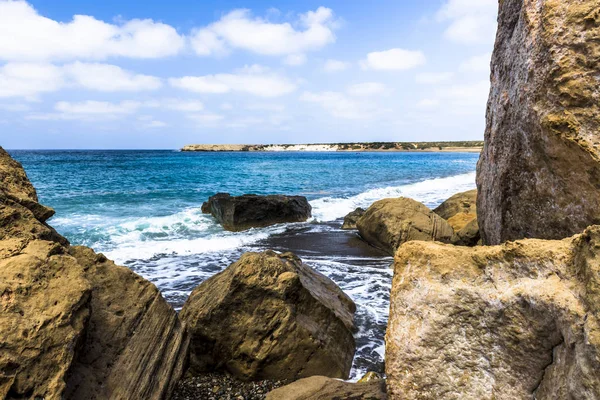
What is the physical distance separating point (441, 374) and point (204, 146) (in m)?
156

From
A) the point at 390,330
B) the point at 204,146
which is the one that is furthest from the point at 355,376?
the point at 204,146

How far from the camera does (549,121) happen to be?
3.17m

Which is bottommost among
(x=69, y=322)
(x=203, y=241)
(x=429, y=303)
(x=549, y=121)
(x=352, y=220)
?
(x=203, y=241)

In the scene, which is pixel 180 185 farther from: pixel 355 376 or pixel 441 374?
pixel 441 374

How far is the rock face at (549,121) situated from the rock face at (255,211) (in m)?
10.4

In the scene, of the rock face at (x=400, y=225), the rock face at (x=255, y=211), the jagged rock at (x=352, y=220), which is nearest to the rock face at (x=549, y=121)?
the rock face at (x=400, y=225)

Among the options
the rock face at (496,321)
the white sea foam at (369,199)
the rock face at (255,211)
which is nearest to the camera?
the rock face at (496,321)

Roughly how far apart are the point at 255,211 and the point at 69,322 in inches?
445

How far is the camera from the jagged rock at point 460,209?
10.7 meters

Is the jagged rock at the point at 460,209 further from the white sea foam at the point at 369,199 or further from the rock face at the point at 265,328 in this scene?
the rock face at the point at 265,328

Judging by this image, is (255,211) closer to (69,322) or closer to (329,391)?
(329,391)

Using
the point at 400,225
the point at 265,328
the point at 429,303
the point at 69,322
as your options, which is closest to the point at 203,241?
the point at 400,225

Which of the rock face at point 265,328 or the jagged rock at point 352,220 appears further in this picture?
the jagged rock at point 352,220

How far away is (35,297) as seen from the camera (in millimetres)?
2830
